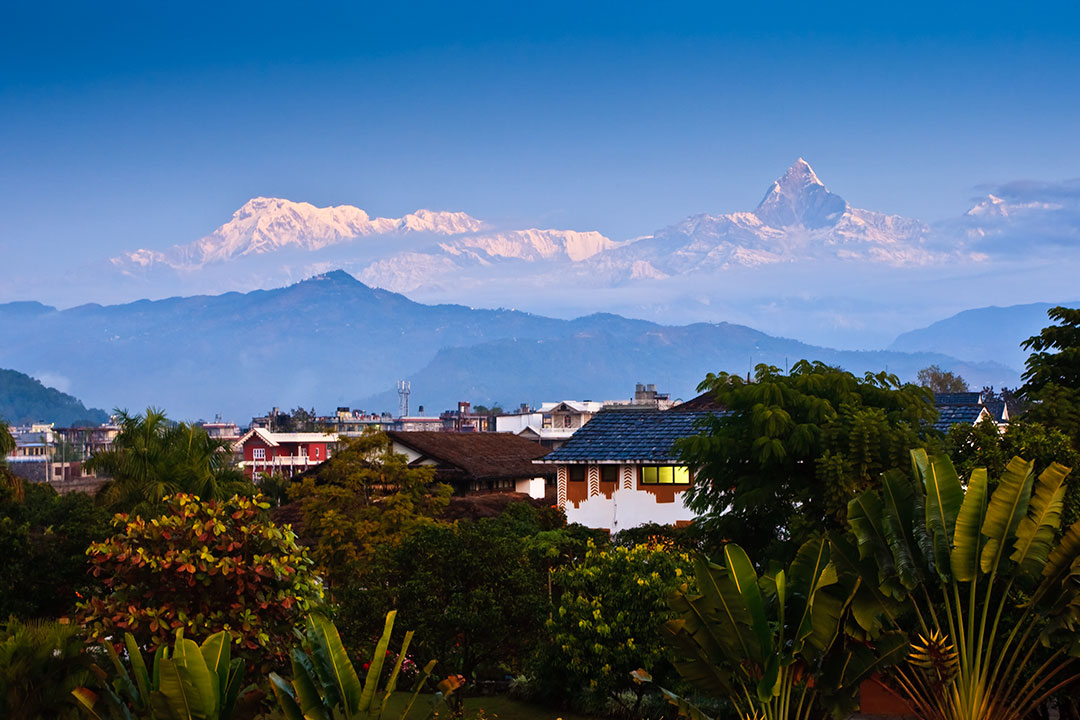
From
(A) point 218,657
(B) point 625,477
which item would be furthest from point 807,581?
(B) point 625,477

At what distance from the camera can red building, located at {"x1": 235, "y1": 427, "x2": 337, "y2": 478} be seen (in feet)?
458

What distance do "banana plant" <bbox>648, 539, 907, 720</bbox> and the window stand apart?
90.8ft

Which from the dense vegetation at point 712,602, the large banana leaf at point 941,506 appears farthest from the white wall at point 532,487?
the large banana leaf at point 941,506

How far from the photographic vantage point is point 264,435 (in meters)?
138

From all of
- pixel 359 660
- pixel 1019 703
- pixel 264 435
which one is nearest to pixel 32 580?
pixel 359 660

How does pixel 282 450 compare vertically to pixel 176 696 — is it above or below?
above

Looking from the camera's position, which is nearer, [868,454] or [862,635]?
[862,635]

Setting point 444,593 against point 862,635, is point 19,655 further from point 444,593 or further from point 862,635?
point 862,635

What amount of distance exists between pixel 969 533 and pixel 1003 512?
55 centimetres

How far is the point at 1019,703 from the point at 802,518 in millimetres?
6069

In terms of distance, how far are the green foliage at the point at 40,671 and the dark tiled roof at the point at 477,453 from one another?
51.3 metres

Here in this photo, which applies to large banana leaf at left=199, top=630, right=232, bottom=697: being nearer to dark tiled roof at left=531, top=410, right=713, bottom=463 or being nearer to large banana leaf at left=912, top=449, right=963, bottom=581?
large banana leaf at left=912, top=449, right=963, bottom=581

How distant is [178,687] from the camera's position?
13.2 metres

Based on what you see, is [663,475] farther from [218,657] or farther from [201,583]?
[218,657]
